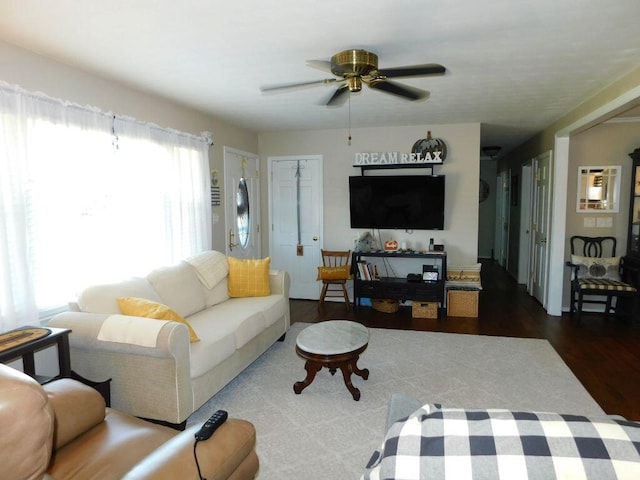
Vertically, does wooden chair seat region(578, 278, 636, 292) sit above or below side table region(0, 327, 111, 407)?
below

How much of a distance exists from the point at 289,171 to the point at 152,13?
375cm

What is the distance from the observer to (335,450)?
2.32m

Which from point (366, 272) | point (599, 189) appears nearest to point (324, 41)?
point (366, 272)

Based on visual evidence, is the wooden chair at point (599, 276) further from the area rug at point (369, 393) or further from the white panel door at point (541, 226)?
the area rug at point (369, 393)

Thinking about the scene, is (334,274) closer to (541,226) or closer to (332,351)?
(332,351)

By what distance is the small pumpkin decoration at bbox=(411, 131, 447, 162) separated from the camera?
5.16 meters

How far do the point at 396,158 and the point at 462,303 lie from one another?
204 centimetres

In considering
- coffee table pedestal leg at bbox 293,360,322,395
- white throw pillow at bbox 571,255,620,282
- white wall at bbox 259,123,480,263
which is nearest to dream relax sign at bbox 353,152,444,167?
white wall at bbox 259,123,480,263

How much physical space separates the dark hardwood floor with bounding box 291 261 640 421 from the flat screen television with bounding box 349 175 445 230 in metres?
1.19

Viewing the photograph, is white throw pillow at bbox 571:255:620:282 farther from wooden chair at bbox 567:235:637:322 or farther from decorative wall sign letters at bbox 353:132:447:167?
decorative wall sign letters at bbox 353:132:447:167

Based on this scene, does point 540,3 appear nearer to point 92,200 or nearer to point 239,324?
point 239,324

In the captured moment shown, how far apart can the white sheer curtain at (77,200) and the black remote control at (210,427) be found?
1814 millimetres

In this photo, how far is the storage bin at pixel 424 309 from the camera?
498 centimetres

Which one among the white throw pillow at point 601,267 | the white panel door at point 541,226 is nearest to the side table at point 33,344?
the white throw pillow at point 601,267
